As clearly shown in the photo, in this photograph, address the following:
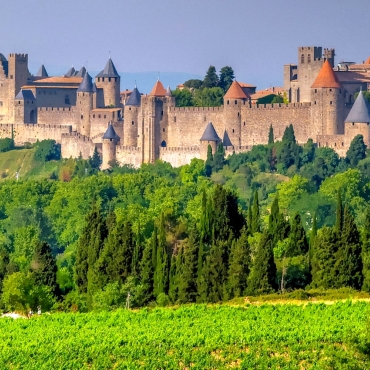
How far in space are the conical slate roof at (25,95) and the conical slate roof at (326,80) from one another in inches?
767

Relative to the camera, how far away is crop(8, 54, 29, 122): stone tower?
314ft

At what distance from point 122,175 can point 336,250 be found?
34336 mm

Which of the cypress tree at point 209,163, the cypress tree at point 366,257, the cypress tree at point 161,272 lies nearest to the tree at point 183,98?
the cypress tree at point 209,163

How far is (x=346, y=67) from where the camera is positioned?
89.9m

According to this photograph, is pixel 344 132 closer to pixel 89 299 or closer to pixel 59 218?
pixel 59 218

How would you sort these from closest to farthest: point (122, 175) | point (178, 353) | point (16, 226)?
1. point (178, 353)
2. point (16, 226)
3. point (122, 175)

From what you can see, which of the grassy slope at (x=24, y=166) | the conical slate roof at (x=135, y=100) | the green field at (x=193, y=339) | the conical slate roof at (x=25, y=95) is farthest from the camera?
the conical slate roof at (x=25, y=95)

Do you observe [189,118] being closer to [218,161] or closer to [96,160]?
[218,161]

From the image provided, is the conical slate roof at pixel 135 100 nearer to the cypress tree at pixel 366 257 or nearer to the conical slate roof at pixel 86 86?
the conical slate roof at pixel 86 86

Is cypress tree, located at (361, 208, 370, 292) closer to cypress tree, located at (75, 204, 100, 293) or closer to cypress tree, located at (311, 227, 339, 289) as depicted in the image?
cypress tree, located at (311, 227, 339, 289)

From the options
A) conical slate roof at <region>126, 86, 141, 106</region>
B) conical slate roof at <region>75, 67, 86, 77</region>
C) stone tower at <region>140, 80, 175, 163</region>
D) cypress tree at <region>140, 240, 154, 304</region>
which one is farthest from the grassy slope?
cypress tree at <region>140, 240, 154, 304</region>

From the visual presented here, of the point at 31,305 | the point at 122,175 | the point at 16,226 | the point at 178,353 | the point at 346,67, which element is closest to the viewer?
the point at 178,353

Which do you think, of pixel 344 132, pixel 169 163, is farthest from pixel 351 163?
pixel 169 163

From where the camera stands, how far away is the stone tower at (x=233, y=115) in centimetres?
8300
